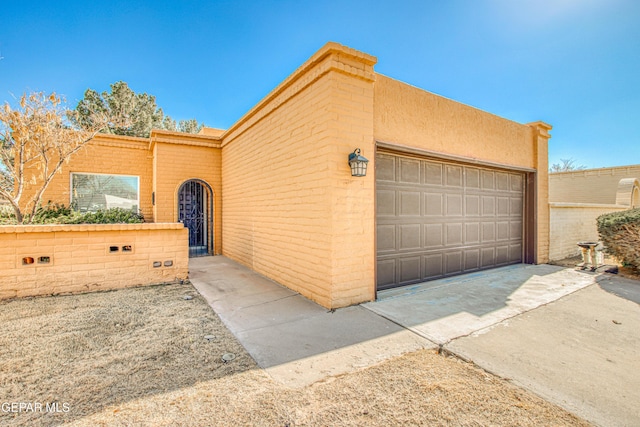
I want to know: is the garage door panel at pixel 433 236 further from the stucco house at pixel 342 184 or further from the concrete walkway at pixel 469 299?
the concrete walkway at pixel 469 299

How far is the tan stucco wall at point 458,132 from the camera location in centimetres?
470

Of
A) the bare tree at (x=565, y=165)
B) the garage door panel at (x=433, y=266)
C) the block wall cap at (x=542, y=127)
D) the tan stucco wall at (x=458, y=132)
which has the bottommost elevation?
the garage door panel at (x=433, y=266)

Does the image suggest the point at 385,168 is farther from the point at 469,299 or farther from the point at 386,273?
the point at 469,299

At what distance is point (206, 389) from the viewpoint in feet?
7.25

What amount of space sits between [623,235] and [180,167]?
457 inches

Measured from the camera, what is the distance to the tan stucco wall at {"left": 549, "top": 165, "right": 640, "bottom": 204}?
51.0ft

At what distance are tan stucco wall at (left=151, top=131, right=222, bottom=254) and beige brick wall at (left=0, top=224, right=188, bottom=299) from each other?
303 centimetres

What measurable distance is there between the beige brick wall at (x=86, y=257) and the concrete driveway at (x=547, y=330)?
4050 mm

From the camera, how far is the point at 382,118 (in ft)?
15.1

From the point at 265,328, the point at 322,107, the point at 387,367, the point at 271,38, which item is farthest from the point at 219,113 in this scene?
the point at 387,367

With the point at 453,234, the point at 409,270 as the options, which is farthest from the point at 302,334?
the point at 453,234

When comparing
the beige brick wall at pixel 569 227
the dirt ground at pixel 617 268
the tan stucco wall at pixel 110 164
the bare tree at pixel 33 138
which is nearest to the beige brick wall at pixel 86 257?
the bare tree at pixel 33 138

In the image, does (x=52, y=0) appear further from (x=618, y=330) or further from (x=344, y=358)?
(x=618, y=330)

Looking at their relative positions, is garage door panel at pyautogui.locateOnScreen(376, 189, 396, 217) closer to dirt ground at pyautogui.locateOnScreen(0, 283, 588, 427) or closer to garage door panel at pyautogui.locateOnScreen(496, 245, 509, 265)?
dirt ground at pyautogui.locateOnScreen(0, 283, 588, 427)
